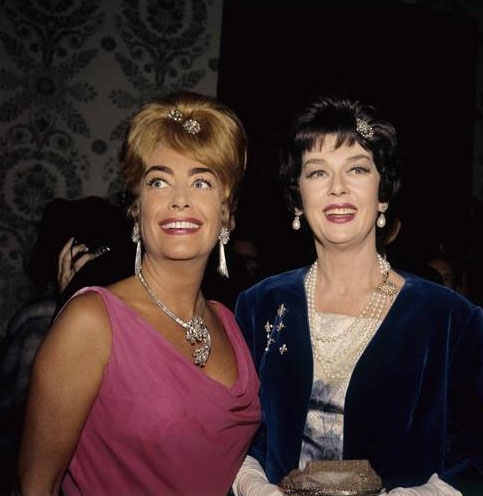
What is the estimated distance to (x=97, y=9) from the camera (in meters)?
3.65

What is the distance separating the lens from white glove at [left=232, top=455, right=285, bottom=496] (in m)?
1.55

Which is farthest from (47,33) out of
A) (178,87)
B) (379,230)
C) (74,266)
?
(379,230)

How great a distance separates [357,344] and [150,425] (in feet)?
1.99

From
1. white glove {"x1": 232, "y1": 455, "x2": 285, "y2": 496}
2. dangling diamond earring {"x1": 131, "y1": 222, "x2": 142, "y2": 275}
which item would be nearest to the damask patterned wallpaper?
dangling diamond earring {"x1": 131, "y1": 222, "x2": 142, "y2": 275}

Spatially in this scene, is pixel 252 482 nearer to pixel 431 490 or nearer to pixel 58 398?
pixel 431 490

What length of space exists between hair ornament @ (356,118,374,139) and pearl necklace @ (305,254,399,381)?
1.35 ft

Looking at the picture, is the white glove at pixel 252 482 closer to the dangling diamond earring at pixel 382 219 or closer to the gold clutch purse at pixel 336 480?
the gold clutch purse at pixel 336 480

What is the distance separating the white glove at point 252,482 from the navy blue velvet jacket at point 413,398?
0.05 m

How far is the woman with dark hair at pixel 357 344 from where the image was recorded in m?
1.55

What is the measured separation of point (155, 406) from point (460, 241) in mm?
3167

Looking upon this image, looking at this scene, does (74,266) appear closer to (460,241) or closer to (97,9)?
(97,9)

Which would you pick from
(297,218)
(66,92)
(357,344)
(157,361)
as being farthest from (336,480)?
(66,92)

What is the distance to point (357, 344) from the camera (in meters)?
1.68

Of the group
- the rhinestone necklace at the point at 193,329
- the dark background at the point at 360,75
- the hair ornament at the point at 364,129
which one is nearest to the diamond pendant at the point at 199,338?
the rhinestone necklace at the point at 193,329
